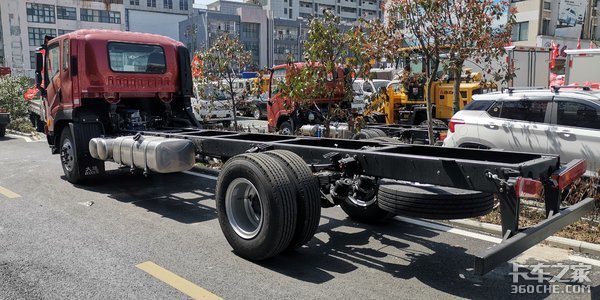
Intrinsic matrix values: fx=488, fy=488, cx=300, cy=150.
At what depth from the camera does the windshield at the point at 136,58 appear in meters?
8.66

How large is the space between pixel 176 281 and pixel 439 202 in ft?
7.88

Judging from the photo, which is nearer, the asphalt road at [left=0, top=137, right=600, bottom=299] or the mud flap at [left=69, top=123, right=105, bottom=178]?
the asphalt road at [left=0, top=137, right=600, bottom=299]

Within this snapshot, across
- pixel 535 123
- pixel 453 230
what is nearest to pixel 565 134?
pixel 535 123

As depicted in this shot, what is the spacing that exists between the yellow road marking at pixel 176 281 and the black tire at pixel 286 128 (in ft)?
28.4

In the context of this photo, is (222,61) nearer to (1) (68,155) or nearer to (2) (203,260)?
(1) (68,155)

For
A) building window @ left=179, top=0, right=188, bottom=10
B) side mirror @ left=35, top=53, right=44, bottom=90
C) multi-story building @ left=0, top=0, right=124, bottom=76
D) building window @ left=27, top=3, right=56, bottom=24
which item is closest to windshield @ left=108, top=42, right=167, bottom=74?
side mirror @ left=35, top=53, right=44, bottom=90

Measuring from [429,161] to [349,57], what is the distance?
4937 millimetres

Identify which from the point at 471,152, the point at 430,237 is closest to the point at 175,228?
the point at 430,237

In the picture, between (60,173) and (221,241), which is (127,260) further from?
(60,173)

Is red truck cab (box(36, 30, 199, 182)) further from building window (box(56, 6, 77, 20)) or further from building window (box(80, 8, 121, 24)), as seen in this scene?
building window (box(80, 8, 121, 24))

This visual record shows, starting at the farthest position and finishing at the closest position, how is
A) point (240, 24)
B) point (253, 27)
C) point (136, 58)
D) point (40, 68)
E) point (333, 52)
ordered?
1. point (253, 27)
2. point (240, 24)
3. point (40, 68)
4. point (136, 58)
5. point (333, 52)

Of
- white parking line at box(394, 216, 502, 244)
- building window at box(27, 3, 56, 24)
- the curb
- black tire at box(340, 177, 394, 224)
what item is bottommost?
white parking line at box(394, 216, 502, 244)

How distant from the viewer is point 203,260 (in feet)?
16.1

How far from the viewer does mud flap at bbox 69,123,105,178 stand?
8288mm
